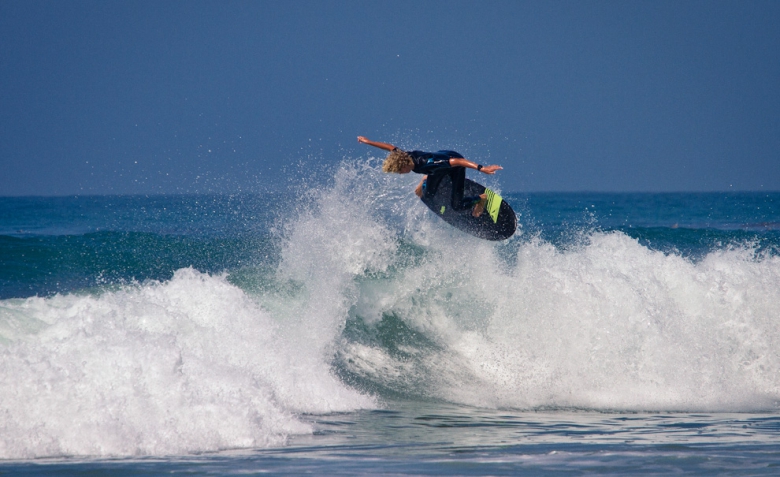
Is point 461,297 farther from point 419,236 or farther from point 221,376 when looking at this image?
point 221,376

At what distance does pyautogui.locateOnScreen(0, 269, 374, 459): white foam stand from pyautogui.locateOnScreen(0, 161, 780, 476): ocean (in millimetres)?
18

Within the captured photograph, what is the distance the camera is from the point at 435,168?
359 inches

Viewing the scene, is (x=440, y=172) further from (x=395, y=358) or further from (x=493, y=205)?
(x=395, y=358)

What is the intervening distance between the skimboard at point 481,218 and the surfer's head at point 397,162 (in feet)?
3.18

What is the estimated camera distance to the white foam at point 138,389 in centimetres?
540

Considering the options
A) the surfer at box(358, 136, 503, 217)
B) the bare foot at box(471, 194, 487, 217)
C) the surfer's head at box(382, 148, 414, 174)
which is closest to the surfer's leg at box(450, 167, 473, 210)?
the surfer at box(358, 136, 503, 217)

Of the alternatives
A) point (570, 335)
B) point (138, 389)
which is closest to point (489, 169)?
point (570, 335)

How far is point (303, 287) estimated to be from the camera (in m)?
9.70

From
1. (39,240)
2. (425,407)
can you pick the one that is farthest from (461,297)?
(39,240)

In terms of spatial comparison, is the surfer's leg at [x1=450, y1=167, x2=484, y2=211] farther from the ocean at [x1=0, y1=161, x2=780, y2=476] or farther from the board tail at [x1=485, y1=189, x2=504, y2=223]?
the ocean at [x1=0, y1=161, x2=780, y2=476]

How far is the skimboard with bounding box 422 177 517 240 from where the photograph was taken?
377 inches

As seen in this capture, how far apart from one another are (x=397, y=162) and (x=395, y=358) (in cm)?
240

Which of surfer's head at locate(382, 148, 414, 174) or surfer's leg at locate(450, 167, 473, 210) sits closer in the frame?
surfer's head at locate(382, 148, 414, 174)

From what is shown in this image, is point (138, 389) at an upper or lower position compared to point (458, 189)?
lower
